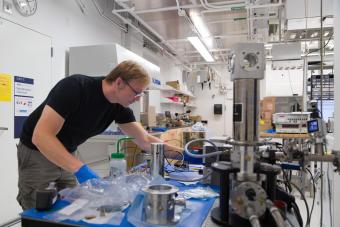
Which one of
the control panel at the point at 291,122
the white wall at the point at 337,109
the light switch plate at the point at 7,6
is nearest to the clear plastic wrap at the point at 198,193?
the white wall at the point at 337,109

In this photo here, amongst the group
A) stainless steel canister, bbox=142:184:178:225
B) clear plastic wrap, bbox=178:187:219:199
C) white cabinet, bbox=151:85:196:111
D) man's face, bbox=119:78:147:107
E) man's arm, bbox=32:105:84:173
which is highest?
white cabinet, bbox=151:85:196:111

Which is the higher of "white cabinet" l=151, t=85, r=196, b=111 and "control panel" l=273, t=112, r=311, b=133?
"white cabinet" l=151, t=85, r=196, b=111

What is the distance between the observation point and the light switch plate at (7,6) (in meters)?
2.30

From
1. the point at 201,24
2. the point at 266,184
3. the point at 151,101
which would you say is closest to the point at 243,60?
the point at 266,184

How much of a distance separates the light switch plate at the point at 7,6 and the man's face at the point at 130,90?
1.68 meters

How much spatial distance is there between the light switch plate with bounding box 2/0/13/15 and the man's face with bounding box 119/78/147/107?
1.68 metres

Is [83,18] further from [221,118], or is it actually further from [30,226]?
[221,118]

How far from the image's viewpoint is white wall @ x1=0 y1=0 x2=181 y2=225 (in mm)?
2561

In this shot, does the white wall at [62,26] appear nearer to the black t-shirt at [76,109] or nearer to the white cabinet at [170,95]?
the black t-shirt at [76,109]

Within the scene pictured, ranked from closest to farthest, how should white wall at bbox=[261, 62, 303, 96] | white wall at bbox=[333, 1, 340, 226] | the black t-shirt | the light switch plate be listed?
the black t-shirt
white wall at bbox=[333, 1, 340, 226]
the light switch plate
white wall at bbox=[261, 62, 303, 96]

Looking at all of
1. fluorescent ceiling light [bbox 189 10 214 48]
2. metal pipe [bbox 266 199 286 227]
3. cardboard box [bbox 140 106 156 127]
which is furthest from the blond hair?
cardboard box [bbox 140 106 156 127]

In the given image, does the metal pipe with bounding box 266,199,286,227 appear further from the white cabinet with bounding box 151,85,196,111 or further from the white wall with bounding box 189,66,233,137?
the white wall with bounding box 189,66,233,137

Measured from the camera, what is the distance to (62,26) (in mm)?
3123

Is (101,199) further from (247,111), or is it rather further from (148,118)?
(148,118)
